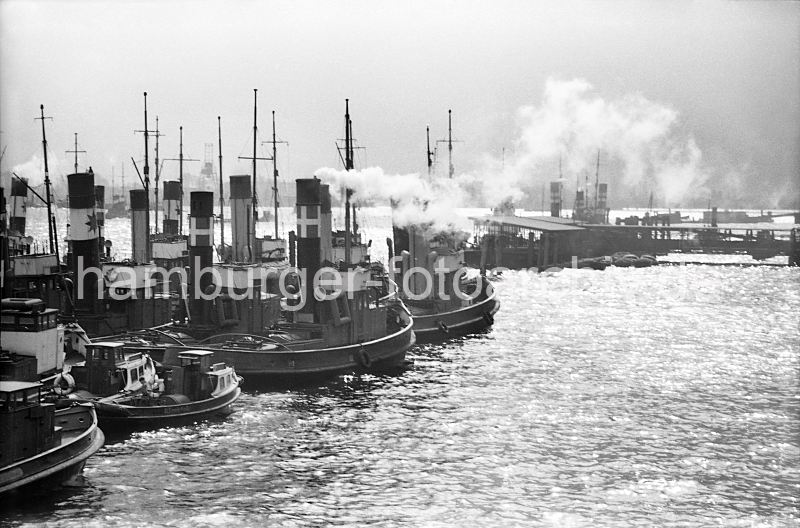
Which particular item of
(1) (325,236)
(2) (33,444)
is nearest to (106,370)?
(2) (33,444)

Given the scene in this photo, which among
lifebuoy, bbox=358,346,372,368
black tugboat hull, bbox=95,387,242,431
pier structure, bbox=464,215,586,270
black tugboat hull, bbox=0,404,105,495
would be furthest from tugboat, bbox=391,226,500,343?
pier structure, bbox=464,215,586,270

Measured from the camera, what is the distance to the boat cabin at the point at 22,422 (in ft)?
98.6

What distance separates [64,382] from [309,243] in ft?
70.5

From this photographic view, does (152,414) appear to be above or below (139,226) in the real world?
below

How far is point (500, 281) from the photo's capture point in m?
128

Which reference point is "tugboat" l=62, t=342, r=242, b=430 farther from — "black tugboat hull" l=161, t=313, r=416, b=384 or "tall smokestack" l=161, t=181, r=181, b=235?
"tall smokestack" l=161, t=181, r=181, b=235

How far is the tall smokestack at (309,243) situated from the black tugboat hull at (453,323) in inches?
533

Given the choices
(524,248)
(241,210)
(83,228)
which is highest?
(241,210)

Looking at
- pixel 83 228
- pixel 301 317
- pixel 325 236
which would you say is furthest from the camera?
pixel 325 236

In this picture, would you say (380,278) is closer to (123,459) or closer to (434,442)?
(434,442)

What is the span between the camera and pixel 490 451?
3981cm

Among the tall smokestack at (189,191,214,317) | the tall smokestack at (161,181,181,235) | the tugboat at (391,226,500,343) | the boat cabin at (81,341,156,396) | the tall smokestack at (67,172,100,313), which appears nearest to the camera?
the boat cabin at (81,341,156,396)

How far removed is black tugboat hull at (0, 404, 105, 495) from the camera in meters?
29.9

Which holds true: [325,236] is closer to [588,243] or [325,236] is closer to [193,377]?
[193,377]
